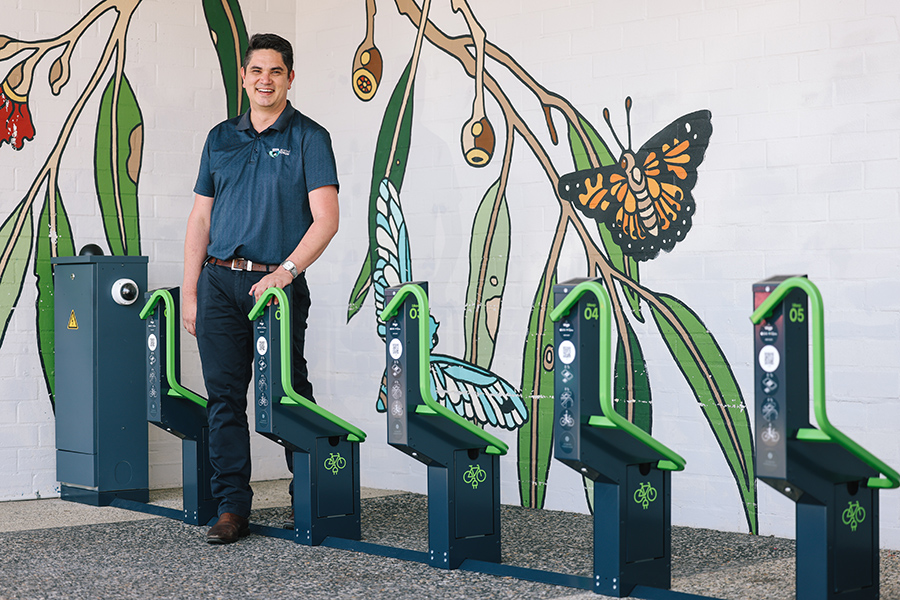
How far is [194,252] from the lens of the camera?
4.23 m

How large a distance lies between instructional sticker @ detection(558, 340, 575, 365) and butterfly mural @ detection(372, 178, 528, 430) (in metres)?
1.79

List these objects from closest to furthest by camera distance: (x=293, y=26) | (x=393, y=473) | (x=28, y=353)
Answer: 1. (x=28, y=353)
2. (x=393, y=473)
3. (x=293, y=26)

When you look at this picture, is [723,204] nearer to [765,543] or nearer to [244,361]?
[765,543]

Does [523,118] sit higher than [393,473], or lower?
higher

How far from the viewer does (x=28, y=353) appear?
5078mm

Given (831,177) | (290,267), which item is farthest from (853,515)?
(290,267)

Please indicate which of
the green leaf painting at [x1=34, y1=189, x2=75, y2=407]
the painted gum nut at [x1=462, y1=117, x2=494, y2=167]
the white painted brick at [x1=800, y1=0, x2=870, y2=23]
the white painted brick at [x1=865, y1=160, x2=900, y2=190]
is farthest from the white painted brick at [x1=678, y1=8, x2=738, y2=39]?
the green leaf painting at [x1=34, y1=189, x2=75, y2=407]

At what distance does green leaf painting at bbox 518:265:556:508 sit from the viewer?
190 inches

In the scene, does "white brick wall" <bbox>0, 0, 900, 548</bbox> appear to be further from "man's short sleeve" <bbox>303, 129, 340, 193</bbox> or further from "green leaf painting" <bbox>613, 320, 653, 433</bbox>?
"man's short sleeve" <bbox>303, 129, 340, 193</bbox>

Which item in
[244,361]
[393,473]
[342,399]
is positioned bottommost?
[393,473]

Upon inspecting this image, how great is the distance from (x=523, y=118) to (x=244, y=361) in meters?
1.73

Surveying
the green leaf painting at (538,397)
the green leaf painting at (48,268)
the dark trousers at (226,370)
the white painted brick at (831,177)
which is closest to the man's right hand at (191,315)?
the dark trousers at (226,370)

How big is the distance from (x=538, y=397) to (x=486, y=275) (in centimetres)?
Answer: 63

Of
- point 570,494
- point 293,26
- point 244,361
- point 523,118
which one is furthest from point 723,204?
point 293,26
